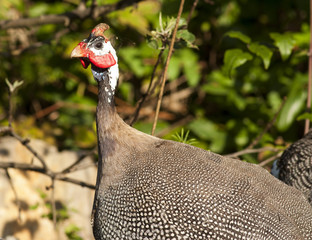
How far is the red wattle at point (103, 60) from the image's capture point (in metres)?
2.15

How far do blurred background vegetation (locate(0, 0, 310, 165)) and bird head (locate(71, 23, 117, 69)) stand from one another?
1.84 m

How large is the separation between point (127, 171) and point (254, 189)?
561 millimetres

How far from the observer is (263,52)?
2.73 m

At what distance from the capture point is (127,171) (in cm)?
217

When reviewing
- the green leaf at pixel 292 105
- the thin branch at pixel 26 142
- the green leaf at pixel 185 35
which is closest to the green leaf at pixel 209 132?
the green leaf at pixel 292 105

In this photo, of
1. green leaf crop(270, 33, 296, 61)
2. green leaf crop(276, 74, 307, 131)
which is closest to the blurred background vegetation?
green leaf crop(276, 74, 307, 131)

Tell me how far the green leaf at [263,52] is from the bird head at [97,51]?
916mm

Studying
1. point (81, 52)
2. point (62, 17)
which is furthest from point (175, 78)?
point (81, 52)

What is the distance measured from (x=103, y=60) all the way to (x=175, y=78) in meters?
2.59

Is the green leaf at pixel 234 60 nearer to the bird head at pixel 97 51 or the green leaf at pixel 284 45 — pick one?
the green leaf at pixel 284 45

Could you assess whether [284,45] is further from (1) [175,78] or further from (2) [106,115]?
(1) [175,78]

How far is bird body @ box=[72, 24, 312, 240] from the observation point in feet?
6.57

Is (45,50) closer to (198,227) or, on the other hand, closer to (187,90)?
(187,90)

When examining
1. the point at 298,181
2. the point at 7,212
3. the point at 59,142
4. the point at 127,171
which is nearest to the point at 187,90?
the point at 59,142
